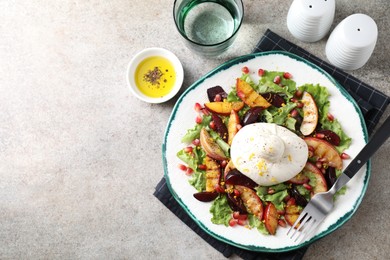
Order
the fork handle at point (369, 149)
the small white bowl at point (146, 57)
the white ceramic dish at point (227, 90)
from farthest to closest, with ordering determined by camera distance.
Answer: the small white bowl at point (146, 57) < the white ceramic dish at point (227, 90) < the fork handle at point (369, 149)

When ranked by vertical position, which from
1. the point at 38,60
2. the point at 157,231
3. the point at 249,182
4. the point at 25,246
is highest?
the point at 249,182

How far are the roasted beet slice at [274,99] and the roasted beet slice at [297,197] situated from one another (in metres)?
0.44

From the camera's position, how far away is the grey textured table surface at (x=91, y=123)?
109 inches

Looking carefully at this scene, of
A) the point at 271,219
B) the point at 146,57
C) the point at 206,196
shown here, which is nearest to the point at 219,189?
the point at 206,196

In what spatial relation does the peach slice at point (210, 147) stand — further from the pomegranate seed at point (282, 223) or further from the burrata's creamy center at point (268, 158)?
the pomegranate seed at point (282, 223)

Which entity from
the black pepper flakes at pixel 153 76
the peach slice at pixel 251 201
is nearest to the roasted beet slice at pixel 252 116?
the peach slice at pixel 251 201

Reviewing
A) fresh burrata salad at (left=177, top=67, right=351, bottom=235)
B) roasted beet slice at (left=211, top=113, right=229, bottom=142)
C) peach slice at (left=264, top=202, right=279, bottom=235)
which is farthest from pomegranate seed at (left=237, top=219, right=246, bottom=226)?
roasted beet slice at (left=211, top=113, right=229, bottom=142)

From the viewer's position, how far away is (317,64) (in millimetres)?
2680

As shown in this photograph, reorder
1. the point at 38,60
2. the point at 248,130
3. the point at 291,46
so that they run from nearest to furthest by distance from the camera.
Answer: the point at 248,130 → the point at 291,46 → the point at 38,60

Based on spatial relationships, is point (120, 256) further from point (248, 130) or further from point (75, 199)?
point (248, 130)

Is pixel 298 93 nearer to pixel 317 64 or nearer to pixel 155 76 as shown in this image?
pixel 317 64

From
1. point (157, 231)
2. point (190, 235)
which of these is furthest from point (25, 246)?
point (190, 235)

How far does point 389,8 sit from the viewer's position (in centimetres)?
275

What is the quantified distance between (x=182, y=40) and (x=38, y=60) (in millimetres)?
882
